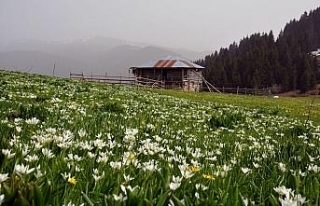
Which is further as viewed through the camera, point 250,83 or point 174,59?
point 250,83

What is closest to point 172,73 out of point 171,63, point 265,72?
point 171,63

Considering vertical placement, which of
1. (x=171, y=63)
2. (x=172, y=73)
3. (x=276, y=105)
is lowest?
(x=276, y=105)

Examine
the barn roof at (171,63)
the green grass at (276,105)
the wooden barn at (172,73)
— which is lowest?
the green grass at (276,105)

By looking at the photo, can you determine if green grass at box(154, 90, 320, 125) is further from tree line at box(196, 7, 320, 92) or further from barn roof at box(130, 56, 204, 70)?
tree line at box(196, 7, 320, 92)

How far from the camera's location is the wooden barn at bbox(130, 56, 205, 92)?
7838cm

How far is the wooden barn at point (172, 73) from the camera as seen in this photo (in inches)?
3086

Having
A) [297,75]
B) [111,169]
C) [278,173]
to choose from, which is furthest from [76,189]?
[297,75]

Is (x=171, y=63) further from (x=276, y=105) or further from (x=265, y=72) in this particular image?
(x=265, y=72)

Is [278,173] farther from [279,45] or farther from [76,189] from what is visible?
[279,45]

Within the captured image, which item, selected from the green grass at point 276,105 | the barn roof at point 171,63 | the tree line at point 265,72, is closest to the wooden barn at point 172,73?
the barn roof at point 171,63

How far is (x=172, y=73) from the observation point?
80.7 m

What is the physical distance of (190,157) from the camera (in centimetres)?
411

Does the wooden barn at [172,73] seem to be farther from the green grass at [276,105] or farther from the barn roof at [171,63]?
the green grass at [276,105]

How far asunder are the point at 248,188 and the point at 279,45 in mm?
151950
